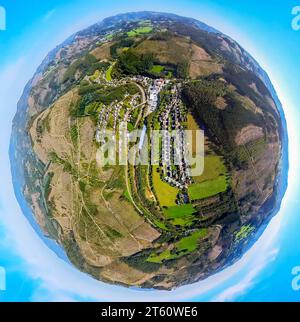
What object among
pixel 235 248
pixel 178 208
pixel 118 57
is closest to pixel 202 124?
pixel 178 208

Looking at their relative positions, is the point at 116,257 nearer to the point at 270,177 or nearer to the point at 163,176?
the point at 163,176

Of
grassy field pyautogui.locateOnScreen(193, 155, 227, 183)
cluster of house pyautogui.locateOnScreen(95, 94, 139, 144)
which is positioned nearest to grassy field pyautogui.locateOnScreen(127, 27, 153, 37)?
cluster of house pyautogui.locateOnScreen(95, 94, 139, 144)

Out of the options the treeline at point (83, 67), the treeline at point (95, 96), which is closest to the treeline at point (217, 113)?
the treeline at point (95, 96)

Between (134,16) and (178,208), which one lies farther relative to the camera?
(134,16)

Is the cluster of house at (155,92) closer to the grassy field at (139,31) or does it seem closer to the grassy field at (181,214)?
the grassy field at (139,31)

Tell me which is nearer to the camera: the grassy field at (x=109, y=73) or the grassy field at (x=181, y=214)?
the grassy field at (x=181, y=214)

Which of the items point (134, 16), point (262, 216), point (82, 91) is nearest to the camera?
point (82, 91)

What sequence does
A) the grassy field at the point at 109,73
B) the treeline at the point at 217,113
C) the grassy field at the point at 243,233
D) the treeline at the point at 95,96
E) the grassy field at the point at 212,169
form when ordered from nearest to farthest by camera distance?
the treeline at the point at 217,113, the grassy field at the point at 212,169, the treeline at the point at 95,96, the grassy field at the point at 109,73, the grassy field at the point at 243,233
